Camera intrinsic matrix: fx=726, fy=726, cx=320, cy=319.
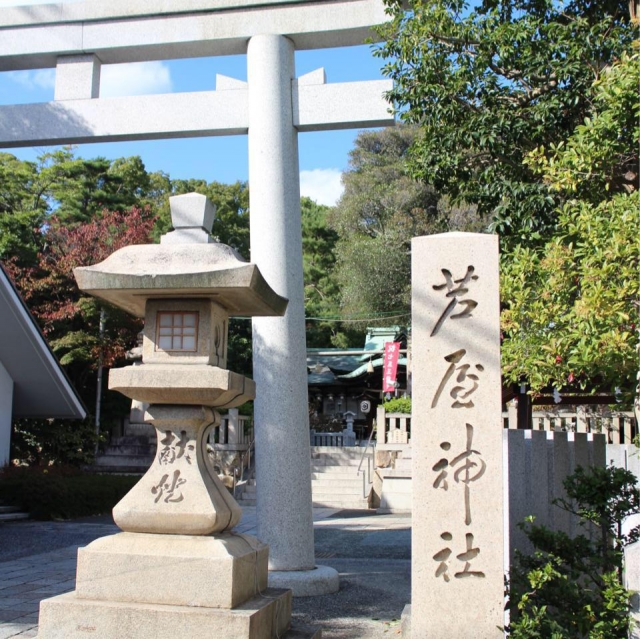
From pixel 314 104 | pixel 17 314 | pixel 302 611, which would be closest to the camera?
pixel 302 611

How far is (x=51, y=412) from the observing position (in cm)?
1684

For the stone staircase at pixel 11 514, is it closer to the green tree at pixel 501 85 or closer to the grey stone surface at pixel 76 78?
the grey stone surface at pixel 76 78

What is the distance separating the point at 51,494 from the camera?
48.4 ft

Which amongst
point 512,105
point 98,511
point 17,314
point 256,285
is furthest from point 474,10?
point 98,511

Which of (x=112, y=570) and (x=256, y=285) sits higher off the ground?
(x=256, y=285)

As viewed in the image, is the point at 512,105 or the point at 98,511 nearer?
the point at 512,105

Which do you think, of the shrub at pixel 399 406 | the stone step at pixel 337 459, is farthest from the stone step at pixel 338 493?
the shrub at pixel 399 406

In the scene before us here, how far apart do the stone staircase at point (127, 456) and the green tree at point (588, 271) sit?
670 inches

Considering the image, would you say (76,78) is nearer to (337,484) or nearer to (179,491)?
(179,491)

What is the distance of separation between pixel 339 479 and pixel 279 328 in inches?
562

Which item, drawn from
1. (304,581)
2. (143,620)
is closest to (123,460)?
(304,581)

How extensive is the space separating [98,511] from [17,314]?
4857mm

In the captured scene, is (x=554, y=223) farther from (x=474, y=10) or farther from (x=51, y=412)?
(x=51, y=412)

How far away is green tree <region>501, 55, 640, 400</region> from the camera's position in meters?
5.70
